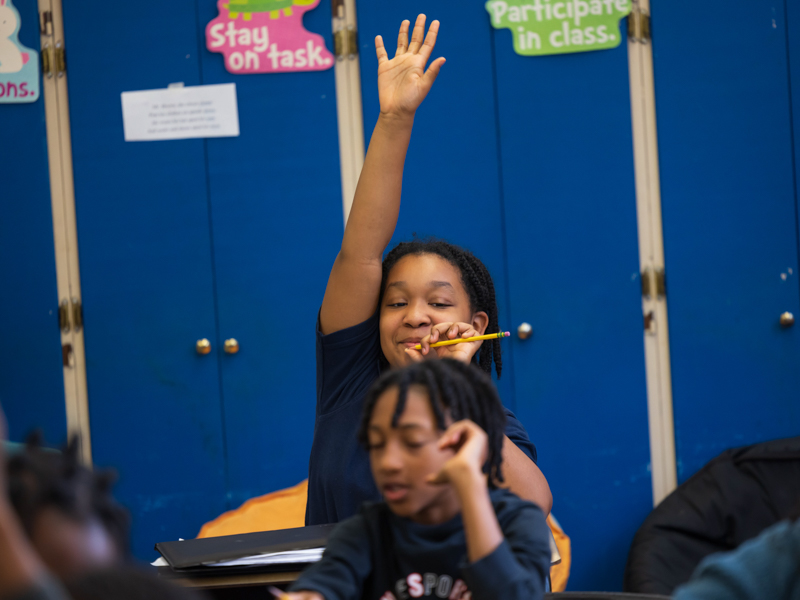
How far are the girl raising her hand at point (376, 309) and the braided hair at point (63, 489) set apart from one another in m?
0.68

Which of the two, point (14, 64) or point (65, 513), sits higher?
point (14, 64)

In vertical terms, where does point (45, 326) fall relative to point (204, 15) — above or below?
below

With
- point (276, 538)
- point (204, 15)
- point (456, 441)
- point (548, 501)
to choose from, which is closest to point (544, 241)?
point (204, 15)

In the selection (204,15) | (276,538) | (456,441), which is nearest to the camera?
(456,441)

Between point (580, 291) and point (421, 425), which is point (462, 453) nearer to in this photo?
point (421, 425)

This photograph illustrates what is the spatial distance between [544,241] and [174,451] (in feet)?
4.47

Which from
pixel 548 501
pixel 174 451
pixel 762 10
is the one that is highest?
pixel 762 10

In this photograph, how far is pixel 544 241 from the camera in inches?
97.8

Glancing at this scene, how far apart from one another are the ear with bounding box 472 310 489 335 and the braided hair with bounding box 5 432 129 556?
90 cm

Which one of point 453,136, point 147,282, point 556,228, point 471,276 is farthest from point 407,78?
point 147,282

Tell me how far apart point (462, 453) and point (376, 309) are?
26.2 inches

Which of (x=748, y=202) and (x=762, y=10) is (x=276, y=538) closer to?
(x=748, y=202)

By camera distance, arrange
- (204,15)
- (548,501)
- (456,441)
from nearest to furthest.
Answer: (456,441), (548,501), (204,15)

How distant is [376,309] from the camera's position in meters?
1.28
